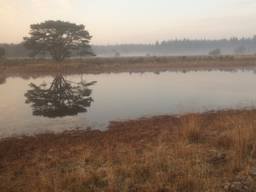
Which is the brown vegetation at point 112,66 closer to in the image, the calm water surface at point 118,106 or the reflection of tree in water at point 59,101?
the reflection of tree in water at point 59,101

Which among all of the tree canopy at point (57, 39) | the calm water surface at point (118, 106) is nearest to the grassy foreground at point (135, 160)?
the calm water surface at point (118, 106)

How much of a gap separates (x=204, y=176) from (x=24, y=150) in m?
6.96

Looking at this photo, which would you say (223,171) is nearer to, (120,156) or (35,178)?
(120,156)

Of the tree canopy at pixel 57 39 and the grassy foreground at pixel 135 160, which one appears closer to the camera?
the grassy foreground at pixel 135 160

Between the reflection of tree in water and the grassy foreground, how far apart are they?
5348mm

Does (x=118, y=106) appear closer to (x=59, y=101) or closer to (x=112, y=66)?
(x=59, y=101)

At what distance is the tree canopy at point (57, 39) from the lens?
178ft

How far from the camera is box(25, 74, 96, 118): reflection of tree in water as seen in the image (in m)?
19.2

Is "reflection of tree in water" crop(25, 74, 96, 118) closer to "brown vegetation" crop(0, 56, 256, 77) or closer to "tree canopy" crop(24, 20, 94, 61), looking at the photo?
"brown vegetation" crop(0, 56, 256, 77)

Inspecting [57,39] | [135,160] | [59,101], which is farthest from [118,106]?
[57,39]

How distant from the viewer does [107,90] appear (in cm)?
2814

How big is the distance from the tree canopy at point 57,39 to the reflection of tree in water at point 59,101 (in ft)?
87.9

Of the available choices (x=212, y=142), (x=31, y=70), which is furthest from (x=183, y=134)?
(x=31, y=70)

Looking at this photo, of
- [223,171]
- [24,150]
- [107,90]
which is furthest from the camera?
[107,90]
